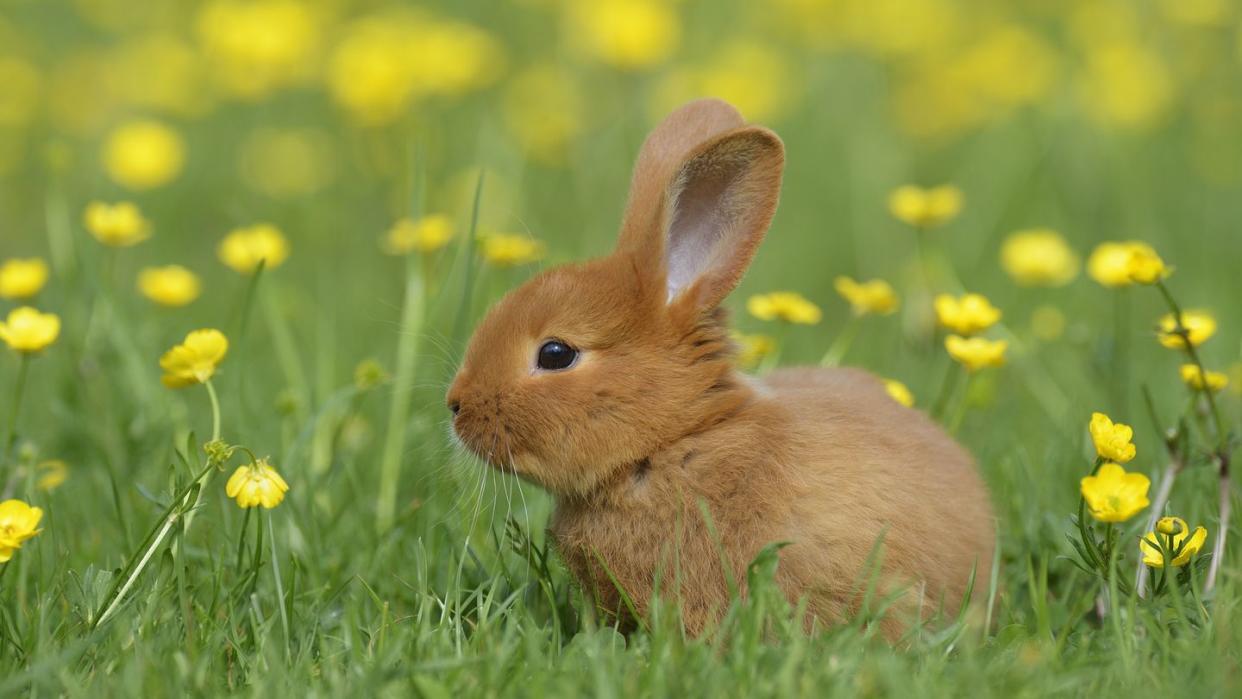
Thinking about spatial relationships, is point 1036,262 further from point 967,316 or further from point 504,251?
point 504,251

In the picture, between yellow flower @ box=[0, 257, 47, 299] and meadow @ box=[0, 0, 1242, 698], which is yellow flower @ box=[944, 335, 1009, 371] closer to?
meadow @ box=[0, 0, 1242, 698]

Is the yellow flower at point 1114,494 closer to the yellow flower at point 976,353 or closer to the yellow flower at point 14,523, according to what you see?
the yellow flower at point 976,353

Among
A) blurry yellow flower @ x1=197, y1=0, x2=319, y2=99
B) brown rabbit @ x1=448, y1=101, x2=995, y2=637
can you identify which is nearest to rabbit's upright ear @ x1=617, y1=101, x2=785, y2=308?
brown rabbit @ x1=448, y1=101, x2=995, y2=637

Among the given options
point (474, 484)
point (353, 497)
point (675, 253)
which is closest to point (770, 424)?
point (675, 253)

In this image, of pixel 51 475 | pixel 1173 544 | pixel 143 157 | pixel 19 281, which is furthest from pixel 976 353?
pixel 143 157

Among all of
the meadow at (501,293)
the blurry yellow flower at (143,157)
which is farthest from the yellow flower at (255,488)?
the blurry yellow flower at (143,157)

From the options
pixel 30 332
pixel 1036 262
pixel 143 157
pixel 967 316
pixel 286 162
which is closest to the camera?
pixel 30 332
